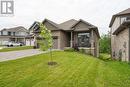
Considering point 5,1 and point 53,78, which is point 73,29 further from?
point 53,78

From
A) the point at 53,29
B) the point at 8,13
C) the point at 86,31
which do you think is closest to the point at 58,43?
the point at 53,29

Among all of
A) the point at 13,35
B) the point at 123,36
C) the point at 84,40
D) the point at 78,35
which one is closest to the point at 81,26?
the point at 78,35

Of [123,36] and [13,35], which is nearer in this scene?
[123,36]

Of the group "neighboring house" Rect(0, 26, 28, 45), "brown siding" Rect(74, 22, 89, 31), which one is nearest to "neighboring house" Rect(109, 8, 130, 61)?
"brown siding" Rect(74, 22, 89, 31)

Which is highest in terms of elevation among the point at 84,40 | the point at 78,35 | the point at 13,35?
the point at 13,35

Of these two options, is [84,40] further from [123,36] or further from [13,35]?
[13,35]

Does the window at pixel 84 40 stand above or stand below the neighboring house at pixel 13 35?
below

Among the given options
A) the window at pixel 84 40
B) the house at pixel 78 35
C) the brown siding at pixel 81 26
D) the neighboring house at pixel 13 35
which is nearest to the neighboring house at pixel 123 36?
the house at pixel 78 35

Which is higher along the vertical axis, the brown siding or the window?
the brown siding

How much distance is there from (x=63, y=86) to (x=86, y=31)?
67.8 ft

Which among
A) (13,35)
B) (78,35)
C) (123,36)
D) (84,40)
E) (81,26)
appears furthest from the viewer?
(13,35)

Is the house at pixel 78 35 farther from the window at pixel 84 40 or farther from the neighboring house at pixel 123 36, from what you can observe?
the neighboring house at pixel 123 36

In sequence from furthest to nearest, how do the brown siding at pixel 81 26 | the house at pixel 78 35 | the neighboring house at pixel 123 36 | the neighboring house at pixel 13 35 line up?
1. the neighboring house at pixel 13 35
2. the brown siding at pixel 81 26
3. the house at pixel 78 35
4. the neighboring house at pixel 123 36

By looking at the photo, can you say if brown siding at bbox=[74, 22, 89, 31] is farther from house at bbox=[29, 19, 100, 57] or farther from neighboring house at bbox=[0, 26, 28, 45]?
neighboring house at bbox=[0, 26, 28, 45]
